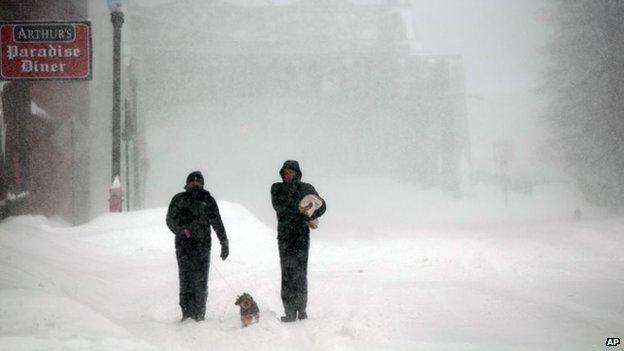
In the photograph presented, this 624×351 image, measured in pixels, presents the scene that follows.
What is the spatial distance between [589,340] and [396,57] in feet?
111

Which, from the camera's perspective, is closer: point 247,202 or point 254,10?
point 247,202

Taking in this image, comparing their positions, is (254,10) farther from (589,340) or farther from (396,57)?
(589,340)

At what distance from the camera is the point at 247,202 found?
32969mm

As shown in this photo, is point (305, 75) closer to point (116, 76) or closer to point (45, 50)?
point (116, 76)

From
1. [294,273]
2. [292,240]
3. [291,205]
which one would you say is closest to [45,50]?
[291,205]

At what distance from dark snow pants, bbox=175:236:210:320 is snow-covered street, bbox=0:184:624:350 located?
0.21m

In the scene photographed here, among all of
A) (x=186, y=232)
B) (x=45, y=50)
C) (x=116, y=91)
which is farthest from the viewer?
(x=116, y=91)

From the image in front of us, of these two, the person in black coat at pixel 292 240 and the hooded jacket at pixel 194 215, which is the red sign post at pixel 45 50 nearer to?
the hooded jacket at pixel 194 215

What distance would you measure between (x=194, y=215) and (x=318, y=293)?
96.2 inches

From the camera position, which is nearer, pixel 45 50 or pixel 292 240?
pixel 292 240

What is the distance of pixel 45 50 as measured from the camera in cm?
890

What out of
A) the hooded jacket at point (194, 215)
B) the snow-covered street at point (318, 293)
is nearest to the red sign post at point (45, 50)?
the snow-covered street at point (318, 293)

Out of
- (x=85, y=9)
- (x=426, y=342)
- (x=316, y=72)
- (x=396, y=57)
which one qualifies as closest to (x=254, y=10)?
(x=316, y=72)

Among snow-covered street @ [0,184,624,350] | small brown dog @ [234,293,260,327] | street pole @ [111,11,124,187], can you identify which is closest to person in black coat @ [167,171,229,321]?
snow-covered street @ [0,184,624,350]
